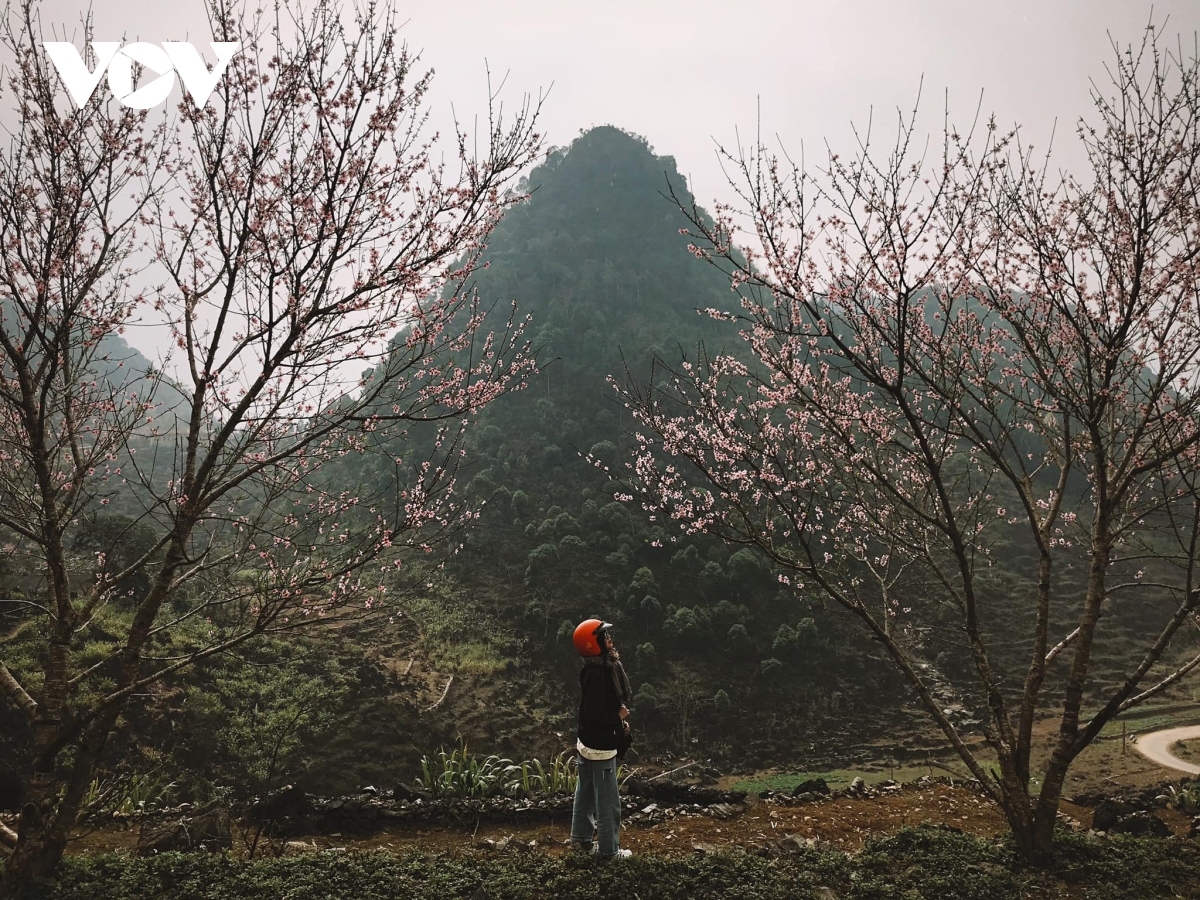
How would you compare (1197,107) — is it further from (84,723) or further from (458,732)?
(458,732)

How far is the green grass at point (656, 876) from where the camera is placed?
405cm

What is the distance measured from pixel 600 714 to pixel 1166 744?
15.9 metres

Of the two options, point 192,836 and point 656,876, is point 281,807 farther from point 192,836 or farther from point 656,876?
point 656,876

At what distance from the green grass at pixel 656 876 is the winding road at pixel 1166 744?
968 cm

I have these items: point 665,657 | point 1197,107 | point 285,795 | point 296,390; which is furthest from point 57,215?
point 665,657

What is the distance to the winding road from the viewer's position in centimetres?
1151

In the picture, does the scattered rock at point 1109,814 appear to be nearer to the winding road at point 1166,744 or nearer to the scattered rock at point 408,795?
the winding road at point 1166,744

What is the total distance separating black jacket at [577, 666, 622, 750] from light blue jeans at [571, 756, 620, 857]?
153mm

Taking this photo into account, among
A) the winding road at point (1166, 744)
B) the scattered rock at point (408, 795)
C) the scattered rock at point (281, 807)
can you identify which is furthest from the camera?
the winding road at point (1166, 744)

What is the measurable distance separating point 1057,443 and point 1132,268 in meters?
2.29

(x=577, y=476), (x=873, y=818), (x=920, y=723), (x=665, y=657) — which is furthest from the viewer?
(x=577, y=476)

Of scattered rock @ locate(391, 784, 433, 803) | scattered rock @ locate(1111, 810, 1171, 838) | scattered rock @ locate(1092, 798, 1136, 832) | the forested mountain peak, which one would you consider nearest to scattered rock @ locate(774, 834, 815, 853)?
scattered rock @ locate(1111, 810, 1171, 838)

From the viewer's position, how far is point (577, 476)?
97.7ft

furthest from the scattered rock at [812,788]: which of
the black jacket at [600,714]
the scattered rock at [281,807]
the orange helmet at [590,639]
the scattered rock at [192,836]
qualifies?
the scattered rock at [192,836]
